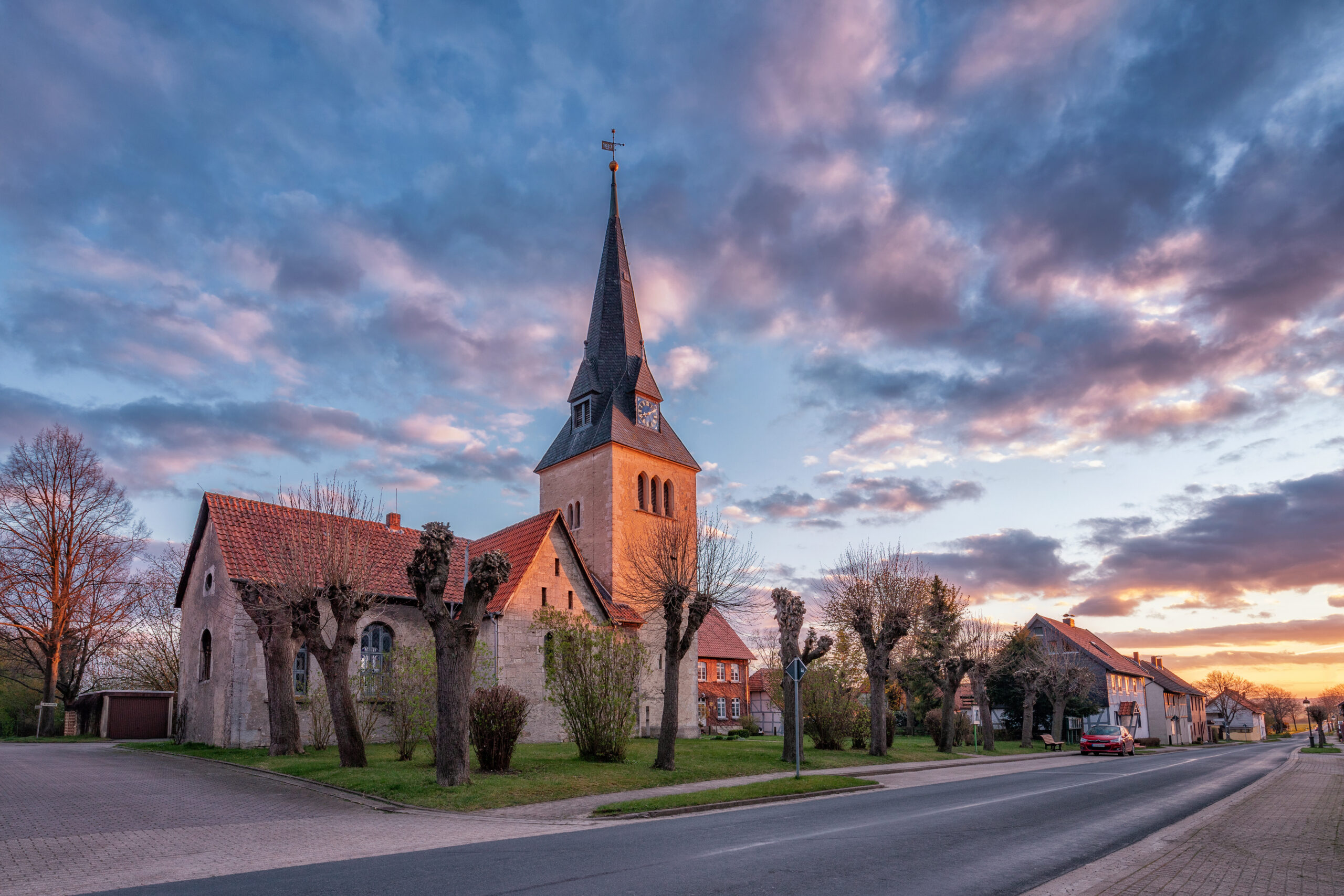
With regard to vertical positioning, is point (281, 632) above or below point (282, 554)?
below

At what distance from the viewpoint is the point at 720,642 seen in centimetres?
6359

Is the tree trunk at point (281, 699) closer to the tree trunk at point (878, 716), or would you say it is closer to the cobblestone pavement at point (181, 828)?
the cobblestone pavement at point (181, 828)

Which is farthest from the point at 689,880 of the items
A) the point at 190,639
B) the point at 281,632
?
the point at 190,639

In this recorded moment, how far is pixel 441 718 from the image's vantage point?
18.0 metres

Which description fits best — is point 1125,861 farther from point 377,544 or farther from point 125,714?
point 125,714

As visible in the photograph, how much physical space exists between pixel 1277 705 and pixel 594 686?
184 meters

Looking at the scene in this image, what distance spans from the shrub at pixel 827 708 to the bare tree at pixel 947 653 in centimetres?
638

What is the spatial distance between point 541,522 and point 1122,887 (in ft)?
98.3

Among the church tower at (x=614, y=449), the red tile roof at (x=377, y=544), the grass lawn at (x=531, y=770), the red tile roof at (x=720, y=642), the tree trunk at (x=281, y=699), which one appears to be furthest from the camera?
the red tile roof at (x=720, y=642)

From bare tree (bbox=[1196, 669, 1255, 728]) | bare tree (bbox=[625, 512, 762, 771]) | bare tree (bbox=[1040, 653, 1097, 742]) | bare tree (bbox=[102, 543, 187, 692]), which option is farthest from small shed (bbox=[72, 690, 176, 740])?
Result: bare tree (bbox=[1196, 669, 1255, 728])

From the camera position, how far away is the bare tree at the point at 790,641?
28.2 metres

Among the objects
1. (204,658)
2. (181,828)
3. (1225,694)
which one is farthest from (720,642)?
(1225,694)

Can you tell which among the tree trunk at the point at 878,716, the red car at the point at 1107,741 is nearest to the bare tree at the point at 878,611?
the tree trunk at the point at 878,716

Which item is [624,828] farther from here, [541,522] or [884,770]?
[541,522]
